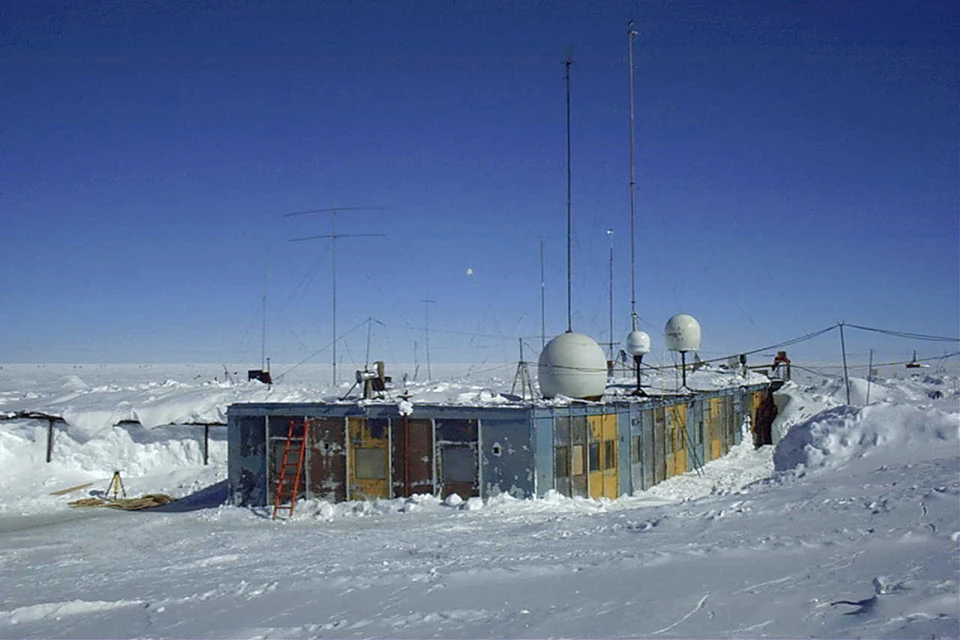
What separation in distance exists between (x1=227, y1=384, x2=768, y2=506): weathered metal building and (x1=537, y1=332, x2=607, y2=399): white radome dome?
0.87m

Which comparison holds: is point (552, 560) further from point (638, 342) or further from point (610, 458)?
point (638, 342)

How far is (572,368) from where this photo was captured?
21688 mm

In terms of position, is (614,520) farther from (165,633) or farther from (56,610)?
(56,610)

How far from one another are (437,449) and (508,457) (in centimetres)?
180

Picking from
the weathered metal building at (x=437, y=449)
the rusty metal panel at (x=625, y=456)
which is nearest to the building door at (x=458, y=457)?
the weathered metal building at (x=437, y=449)

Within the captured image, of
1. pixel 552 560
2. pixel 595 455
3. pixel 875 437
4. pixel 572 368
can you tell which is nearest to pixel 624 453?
pixel 595 455

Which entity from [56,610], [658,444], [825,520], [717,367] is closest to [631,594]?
[825,520]

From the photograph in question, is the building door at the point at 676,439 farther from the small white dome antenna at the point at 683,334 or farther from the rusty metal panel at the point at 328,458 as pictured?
the rusty metal panel at the point at 328,458

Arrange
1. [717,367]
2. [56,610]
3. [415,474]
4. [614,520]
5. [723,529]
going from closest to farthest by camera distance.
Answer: [56,610]
[723,529]
[614,520]
[415,474]
[717,367]

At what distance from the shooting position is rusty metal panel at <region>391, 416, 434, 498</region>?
19.9 m

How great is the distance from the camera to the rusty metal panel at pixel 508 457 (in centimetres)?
1933

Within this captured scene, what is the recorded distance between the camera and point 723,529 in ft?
37.2

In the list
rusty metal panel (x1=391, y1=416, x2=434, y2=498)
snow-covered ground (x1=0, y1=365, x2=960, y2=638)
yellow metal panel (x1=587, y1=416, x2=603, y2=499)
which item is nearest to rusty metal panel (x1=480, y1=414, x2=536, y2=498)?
snow-covered ground (x1=0, y1=365, x2=960, y2=638)

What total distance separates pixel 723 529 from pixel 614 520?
2.93 metres
